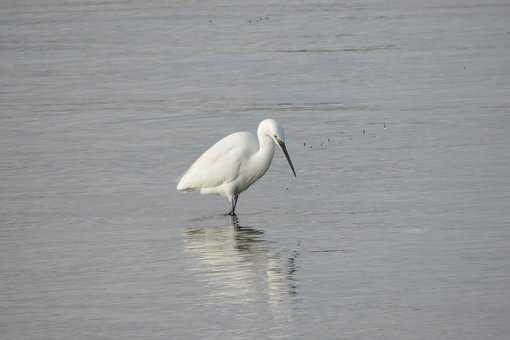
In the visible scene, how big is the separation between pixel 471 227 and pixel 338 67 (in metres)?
12.2

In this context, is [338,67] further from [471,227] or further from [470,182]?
[471,227]

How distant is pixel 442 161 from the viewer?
50.0ft

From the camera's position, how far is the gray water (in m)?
9.71

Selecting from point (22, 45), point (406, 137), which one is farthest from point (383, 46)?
point (406, 137)

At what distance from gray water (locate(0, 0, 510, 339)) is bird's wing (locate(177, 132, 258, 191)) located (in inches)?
11.6

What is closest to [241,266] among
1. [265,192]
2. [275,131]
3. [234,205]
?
[234,205]

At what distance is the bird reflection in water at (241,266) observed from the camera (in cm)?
1008

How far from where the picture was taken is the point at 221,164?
13.7 m

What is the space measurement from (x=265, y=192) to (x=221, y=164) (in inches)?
36.8

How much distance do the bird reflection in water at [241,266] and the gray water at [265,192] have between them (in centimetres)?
3

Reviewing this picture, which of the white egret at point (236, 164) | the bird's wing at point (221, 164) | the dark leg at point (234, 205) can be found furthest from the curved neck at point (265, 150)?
the dark leg at point (234, 205)

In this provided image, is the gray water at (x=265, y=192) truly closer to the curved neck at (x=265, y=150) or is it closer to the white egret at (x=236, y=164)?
the white egret at (x=236, y=164)

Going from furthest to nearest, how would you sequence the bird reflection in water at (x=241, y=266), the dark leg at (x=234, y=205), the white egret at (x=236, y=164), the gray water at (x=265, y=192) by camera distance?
the white egret at (x=236, y=164), the dark leg at (x=234, y=205), the bird reflection in water at (x=241, y=266), the gray water at (x=265, y=192)

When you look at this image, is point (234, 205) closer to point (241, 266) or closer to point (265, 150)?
point (265, 150)
